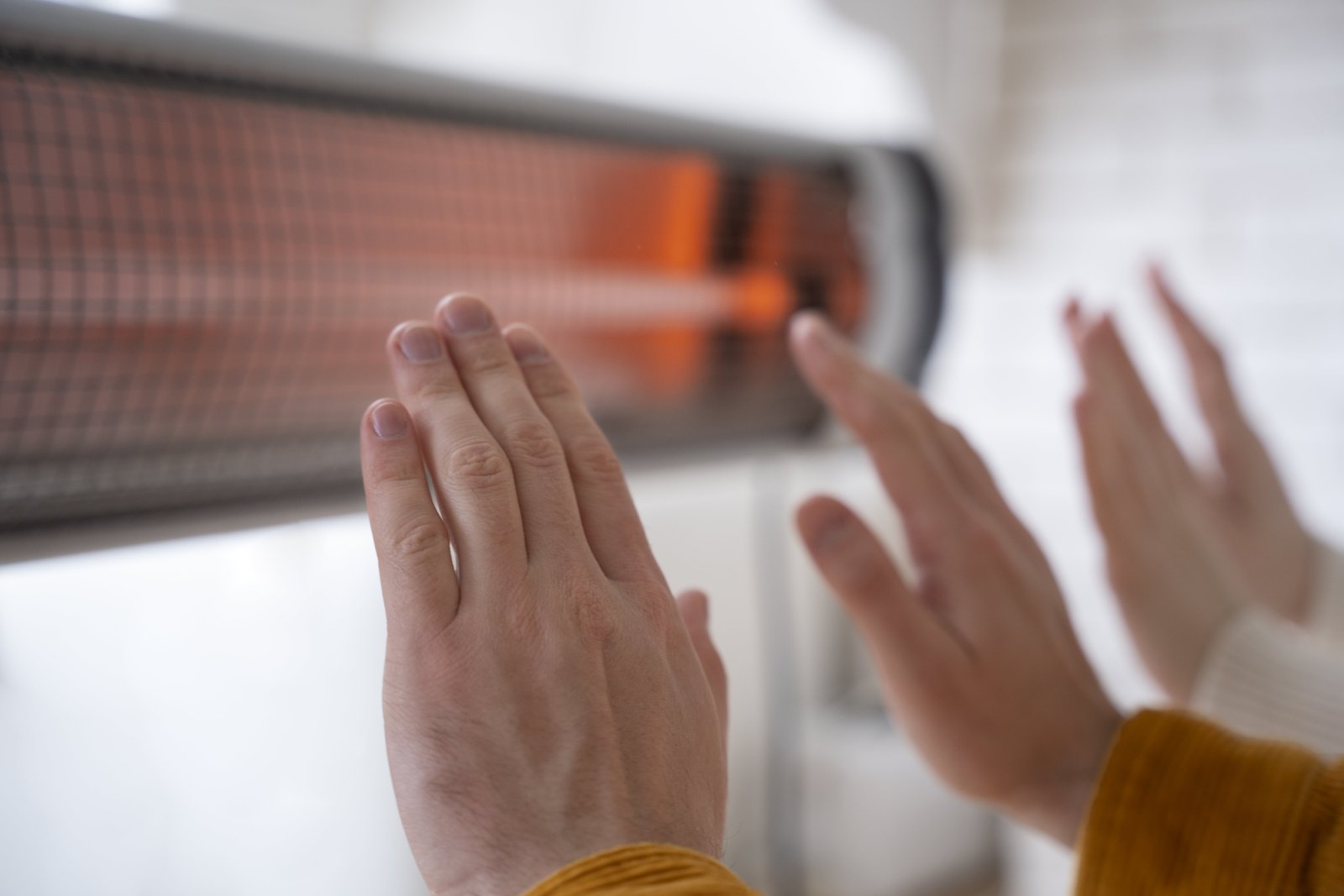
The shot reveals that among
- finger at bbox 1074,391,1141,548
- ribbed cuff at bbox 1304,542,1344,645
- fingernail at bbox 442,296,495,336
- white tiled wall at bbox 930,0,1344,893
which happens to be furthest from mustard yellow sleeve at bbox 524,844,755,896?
white tiled wall at bbox 930,0,1344,893

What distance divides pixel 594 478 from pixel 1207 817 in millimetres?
404

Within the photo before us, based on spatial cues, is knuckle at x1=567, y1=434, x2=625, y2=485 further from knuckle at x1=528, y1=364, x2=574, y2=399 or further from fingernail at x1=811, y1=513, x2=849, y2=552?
fingernail at x1=811, y1=513, x2=849, y2=552

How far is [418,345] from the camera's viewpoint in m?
0.45

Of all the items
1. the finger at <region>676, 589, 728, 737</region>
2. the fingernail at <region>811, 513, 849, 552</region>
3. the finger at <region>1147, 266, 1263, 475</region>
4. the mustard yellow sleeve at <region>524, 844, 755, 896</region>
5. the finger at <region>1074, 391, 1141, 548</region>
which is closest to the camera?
the mustard yellow sleeve at <region>524, 844, 755, 896</region>

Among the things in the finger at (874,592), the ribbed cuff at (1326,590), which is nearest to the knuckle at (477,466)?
the finger at (874,592)

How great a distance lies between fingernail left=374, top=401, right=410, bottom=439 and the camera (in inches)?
16.6

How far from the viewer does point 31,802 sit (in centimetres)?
52

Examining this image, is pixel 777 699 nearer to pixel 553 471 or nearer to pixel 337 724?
pixel 337 724

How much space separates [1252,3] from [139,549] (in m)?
2.09

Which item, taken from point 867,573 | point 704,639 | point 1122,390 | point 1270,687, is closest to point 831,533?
point 867,573

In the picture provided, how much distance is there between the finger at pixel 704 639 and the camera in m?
0.54

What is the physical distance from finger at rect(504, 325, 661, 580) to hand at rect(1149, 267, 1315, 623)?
750 mm

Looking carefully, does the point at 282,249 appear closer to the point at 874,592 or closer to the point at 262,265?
the point at 262,265

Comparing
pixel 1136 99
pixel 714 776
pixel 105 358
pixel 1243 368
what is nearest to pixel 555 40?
pixel 105 358
